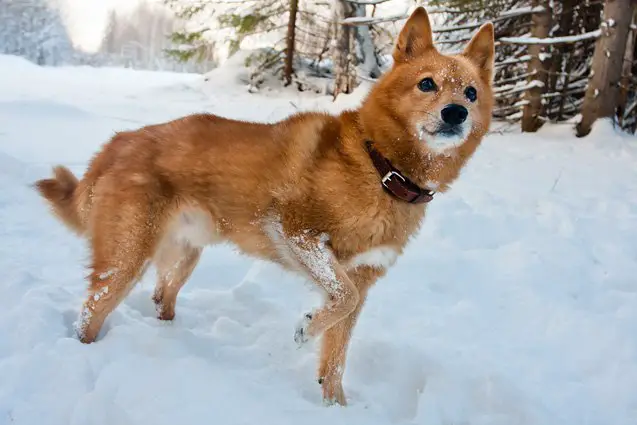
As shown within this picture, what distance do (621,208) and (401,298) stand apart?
307 cm

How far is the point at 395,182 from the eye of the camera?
260cm

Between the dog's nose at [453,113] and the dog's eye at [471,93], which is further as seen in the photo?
the dog's eye at [471,93]

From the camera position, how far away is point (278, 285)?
392cm

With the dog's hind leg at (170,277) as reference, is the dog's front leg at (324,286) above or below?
above

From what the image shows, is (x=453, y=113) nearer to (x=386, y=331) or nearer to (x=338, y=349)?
(x=338, y=349)

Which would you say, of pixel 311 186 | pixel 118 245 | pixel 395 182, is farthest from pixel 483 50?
pixel 118 245

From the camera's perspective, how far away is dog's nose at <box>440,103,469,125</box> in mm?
2518

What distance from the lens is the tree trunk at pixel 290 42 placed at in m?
13.5

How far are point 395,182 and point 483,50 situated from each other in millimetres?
1093

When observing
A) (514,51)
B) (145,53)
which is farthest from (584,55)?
(145,53)

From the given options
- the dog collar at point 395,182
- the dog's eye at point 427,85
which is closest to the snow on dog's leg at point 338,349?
the dog collar at point 395,182

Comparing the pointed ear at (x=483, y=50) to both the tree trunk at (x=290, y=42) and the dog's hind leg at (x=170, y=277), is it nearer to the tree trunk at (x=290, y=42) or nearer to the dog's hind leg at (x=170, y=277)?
the dog's hind leg at (x=170, y=277)

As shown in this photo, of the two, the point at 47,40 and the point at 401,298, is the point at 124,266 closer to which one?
the point at 401,298

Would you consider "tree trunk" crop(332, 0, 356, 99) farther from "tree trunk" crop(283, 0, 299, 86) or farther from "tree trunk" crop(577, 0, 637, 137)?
"tree trunk" crop(577, 0, 637, 137)
